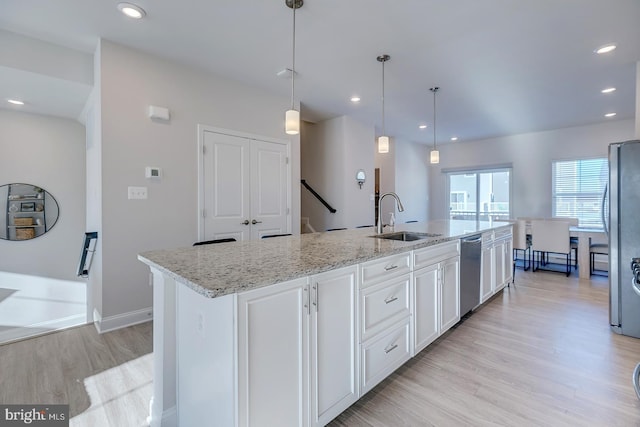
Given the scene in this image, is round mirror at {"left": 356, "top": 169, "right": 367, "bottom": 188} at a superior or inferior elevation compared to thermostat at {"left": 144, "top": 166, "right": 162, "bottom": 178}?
superior

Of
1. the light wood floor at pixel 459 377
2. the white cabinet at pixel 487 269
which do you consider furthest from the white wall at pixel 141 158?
the white cabinet at pixel 487 269

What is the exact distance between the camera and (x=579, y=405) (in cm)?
173

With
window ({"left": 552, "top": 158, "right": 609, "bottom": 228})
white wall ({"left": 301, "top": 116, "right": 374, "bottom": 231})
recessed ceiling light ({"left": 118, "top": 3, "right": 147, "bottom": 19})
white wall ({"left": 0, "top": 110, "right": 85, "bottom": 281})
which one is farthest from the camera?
window ({"left": 552, "top": 158, "right": 609, "bottom": 228})

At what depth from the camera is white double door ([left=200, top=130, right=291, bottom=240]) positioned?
3.49m

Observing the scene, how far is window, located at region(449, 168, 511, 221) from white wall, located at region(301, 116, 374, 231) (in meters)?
3.17

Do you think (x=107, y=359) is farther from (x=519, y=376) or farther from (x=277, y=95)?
(x=277, y=95)

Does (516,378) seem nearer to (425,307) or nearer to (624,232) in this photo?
(425,307)

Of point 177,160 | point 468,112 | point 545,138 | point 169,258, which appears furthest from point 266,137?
point 545,138

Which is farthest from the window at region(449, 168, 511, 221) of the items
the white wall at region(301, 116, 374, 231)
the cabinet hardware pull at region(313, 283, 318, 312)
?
the cabinet hardware pull at region(313, 283, 318, 312)

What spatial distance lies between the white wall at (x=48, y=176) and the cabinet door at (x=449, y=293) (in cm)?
507

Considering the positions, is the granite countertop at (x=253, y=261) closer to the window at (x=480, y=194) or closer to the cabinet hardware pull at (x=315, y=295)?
the cabinet hardware pull at (x=315, y=295)

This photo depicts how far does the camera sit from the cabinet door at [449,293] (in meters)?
2.45

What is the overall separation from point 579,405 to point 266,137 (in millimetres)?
3858

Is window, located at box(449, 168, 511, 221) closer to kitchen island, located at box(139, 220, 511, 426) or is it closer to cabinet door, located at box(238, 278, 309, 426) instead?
kitchen island, located at box(139, 220, 511, 426)
